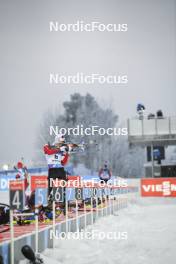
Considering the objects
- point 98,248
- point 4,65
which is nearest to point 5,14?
point 4,65

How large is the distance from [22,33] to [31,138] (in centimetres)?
165

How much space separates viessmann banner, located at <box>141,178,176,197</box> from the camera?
38.3 ft

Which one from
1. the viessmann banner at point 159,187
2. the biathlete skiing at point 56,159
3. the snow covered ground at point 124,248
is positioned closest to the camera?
the snow covered ground at point 124,248

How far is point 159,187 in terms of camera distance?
11.7 m

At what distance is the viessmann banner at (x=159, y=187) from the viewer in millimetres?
11688

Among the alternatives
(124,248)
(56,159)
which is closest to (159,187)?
(56,159)

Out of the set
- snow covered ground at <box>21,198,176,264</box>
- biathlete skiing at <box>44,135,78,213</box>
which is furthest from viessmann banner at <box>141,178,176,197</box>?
biathlete skiing at <box>44,135,78,213</box>

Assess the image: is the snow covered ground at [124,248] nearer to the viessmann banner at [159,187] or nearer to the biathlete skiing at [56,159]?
the biathlete skiing at [56,159]

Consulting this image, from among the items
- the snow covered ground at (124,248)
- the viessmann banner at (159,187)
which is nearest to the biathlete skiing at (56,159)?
the snow covered ground at (124,248)

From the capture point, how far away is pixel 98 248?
4.89 metres

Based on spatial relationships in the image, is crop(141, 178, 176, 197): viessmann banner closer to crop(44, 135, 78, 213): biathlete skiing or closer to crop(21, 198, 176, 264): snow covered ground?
crop(21, 198, 176, 264): snow covered ground

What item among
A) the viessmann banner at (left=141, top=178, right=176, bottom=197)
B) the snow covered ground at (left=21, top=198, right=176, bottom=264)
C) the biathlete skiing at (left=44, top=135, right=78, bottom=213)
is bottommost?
the snow covered ground at (left=21, top=198, right=176, bottom=264)

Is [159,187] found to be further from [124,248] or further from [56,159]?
[124,248]

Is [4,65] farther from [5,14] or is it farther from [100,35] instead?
[100,35]
